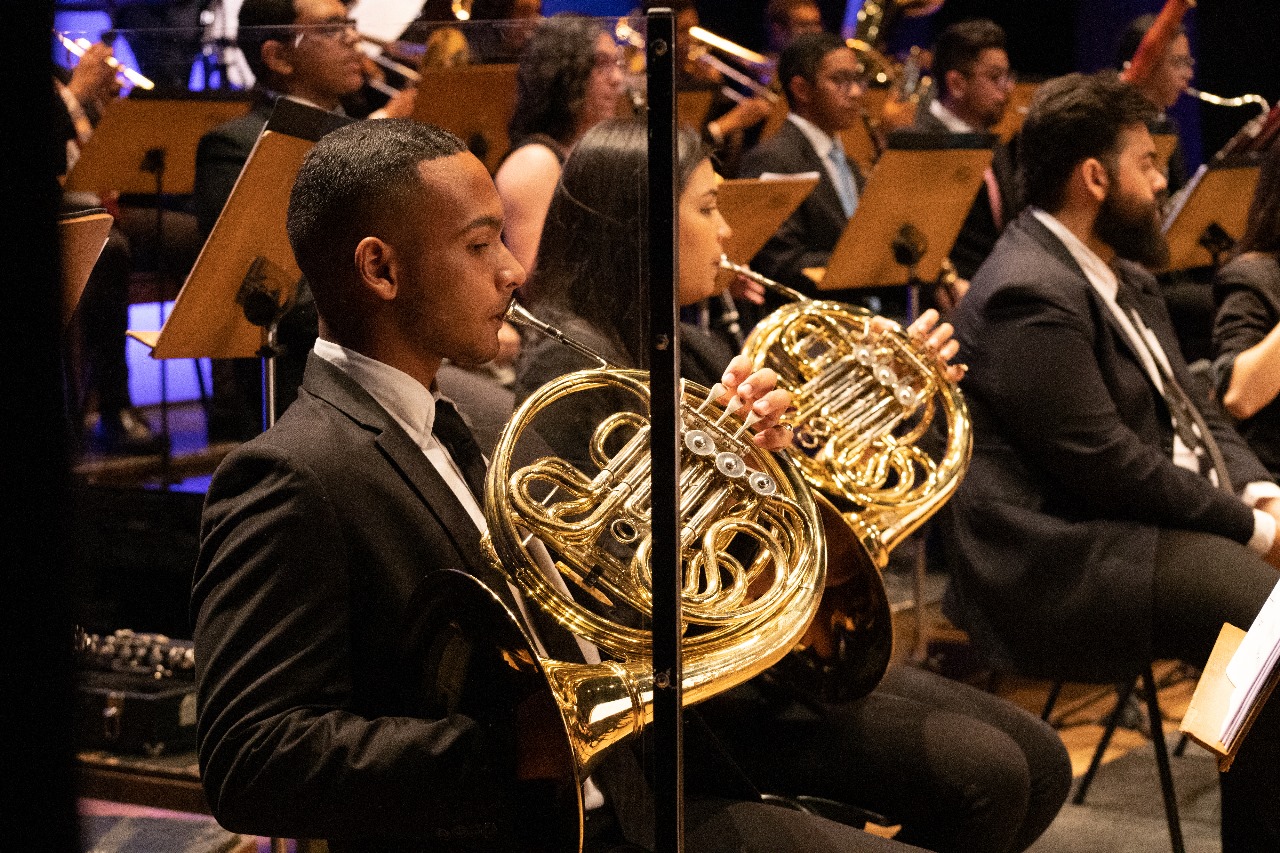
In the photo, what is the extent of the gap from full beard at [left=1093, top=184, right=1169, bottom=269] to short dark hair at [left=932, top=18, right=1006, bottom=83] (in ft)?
7.86

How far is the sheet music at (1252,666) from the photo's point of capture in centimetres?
151

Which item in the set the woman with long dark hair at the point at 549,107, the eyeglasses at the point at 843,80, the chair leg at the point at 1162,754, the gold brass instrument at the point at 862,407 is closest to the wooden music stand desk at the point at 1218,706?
the gold brass instrument at the point at 862,407

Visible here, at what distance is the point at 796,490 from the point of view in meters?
1.52

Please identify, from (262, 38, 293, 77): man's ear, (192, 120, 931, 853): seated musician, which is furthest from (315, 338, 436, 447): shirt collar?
(262, 38, 293, 77): man's ear

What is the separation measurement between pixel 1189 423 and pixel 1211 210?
67.7 inches

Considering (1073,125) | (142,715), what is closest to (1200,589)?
(1073,125)

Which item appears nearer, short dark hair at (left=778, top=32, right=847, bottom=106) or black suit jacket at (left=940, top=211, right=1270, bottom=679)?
black suit jacket at (left=940, top=211, right=1270, bottom=679)

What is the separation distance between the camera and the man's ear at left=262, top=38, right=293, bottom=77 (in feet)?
6.06

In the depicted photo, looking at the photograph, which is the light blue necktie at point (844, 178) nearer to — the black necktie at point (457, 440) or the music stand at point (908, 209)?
the music stand at point (908, 209)

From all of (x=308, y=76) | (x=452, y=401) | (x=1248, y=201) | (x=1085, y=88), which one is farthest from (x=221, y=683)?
(x=1248, y=201)

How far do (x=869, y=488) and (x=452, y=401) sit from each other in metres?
0.85

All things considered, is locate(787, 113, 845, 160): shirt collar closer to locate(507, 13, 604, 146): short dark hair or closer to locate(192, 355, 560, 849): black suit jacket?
locate(507, 13, 604, 146): short dark hair

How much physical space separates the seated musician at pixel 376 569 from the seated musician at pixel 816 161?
2658mm

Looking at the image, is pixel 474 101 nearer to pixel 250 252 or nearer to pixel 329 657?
pixel 250 252
